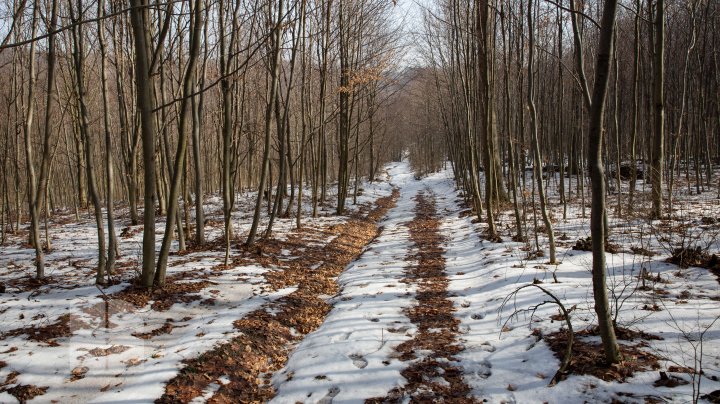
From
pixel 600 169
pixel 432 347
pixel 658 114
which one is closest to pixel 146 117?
pixel 432 347

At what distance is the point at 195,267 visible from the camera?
24.6ft

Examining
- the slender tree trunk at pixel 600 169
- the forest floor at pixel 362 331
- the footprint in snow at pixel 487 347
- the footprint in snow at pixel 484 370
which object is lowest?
the footprint in snow at pixel 484 370

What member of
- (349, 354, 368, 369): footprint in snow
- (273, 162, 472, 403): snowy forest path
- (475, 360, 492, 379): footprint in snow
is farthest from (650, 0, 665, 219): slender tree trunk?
(349, 354, 368, 369): footprint in snow

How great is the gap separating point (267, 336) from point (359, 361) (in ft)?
4.39

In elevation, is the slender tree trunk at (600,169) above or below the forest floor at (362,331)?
above

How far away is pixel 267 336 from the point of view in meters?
4.94

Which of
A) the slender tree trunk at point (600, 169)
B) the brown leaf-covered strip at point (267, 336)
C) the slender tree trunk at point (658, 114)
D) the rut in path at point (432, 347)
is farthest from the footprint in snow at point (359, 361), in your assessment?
the slender tree trunk at point (658, 114)

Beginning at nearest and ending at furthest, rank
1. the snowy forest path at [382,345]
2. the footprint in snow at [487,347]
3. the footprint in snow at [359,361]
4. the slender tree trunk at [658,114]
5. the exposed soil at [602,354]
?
1. the exposed soil at [602,354]
2. the snowy forest path at [382,345]
3. the footprint in snow at [359,361]
4. the footprint in snow at [487,347]
5. the slender tree trunk at [658,114]

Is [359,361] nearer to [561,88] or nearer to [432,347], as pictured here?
[432,347]

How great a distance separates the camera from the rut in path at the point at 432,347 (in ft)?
11.7

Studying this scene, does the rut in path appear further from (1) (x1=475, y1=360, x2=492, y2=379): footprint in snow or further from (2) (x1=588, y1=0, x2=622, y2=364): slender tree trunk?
(2) (x1=588, y1=0, x2=622, y2=364): slender tree trunk

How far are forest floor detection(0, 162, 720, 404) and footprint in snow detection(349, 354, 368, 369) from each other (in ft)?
0.07

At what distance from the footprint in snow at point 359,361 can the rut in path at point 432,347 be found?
15.8 inches

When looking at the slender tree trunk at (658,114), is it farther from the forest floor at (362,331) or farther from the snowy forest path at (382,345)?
the snowy forest path at (382,345)
